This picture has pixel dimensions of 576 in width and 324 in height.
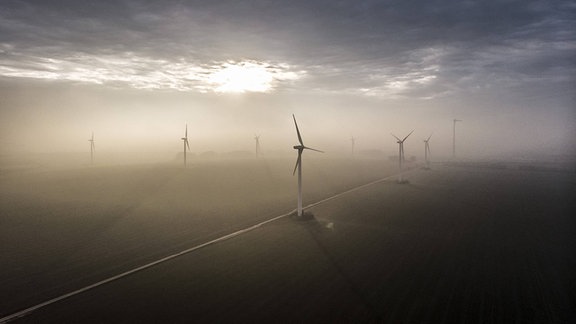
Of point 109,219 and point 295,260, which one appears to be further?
point 109,219

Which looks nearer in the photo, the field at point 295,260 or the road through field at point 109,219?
the field at point 295,260

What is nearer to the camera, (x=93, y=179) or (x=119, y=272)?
(x=119, y=272)

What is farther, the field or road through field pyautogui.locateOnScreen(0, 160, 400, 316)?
road through field pyautogui.locateOnScreen(0, 160, 400, 316)

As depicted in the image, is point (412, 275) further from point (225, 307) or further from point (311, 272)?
point (225, 307)

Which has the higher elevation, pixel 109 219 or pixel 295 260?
pixel 109 219


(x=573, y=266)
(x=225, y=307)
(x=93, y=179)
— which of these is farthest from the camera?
(x=93, y=179)

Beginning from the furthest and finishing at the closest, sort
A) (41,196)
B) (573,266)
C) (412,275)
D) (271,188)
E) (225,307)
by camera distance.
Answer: (271,188)
(41,196)
(573,266)
(412,275)
(225,307)

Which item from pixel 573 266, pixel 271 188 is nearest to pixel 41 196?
pixel 271 188
